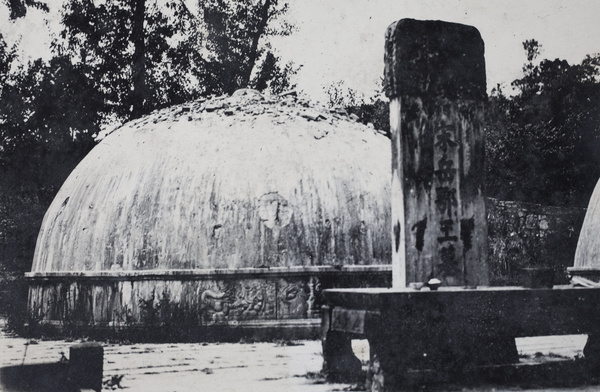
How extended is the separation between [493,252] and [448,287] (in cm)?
1070

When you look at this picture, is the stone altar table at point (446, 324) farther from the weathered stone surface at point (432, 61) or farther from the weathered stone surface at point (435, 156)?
the weathered stone surface at point (432, 61)

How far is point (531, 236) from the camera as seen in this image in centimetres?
1819

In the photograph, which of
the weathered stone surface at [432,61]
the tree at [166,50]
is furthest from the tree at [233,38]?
the weathered stone surface at [432,61]

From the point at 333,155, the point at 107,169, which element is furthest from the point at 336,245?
the point at 107,169

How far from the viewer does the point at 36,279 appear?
12867 mm

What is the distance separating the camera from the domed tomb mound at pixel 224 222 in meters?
11.7

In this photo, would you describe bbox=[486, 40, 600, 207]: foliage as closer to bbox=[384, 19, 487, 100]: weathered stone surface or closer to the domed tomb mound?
the domed tomb mound

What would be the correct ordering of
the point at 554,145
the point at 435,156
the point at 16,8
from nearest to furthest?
the point at 435,156 → the point at 16,8 → the point at 554,145

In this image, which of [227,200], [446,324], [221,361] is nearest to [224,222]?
[227,200]

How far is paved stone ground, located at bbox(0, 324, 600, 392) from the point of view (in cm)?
689

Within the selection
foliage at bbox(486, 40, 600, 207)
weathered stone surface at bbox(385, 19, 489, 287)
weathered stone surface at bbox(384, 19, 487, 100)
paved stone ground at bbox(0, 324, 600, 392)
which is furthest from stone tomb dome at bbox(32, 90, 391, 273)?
foliage at bbox(486, 40, 600, 207)

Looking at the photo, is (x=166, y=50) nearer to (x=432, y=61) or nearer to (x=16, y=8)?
(x=16, y=8)

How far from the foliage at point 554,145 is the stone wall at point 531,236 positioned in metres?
5.41

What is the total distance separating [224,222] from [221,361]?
3371 millimetres
